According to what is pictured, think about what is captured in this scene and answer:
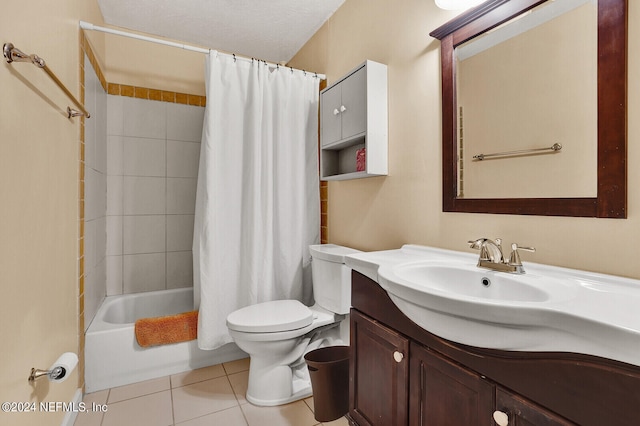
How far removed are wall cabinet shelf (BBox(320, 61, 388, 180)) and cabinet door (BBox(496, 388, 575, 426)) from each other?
1147 mm

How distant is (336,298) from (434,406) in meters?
0.92

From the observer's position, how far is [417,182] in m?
1.54

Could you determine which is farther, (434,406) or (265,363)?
(265,363)

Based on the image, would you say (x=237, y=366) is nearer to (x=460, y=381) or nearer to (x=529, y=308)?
(x=460, y=381)

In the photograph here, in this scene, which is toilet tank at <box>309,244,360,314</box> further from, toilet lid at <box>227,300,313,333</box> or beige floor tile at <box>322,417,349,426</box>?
beige floor tile at <box>322,417,349,426</box>

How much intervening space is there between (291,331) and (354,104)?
1.25 meters

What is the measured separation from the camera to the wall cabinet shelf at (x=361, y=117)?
1675 millimetres

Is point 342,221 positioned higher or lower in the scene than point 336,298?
higher

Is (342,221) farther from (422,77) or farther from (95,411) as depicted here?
(95,411)

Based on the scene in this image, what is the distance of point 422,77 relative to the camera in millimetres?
1502

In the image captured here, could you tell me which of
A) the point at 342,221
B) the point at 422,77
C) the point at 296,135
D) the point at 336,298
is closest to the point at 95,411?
the point at 336,298

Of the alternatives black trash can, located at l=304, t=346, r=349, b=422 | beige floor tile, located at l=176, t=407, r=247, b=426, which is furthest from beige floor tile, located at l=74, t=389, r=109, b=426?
black trash can, located at l=304, t=346, r=349, b=422

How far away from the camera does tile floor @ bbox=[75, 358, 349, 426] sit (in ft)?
5.17

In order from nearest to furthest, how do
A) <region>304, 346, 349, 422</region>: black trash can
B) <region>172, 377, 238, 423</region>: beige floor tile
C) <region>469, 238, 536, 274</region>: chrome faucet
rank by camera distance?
<region>469, 238, 536, 274</region>: chrome faucet → <region>304, 346, 349, 422</region>: black trash can → <region>172, 377, 238, 423</region>: beige floor tile
